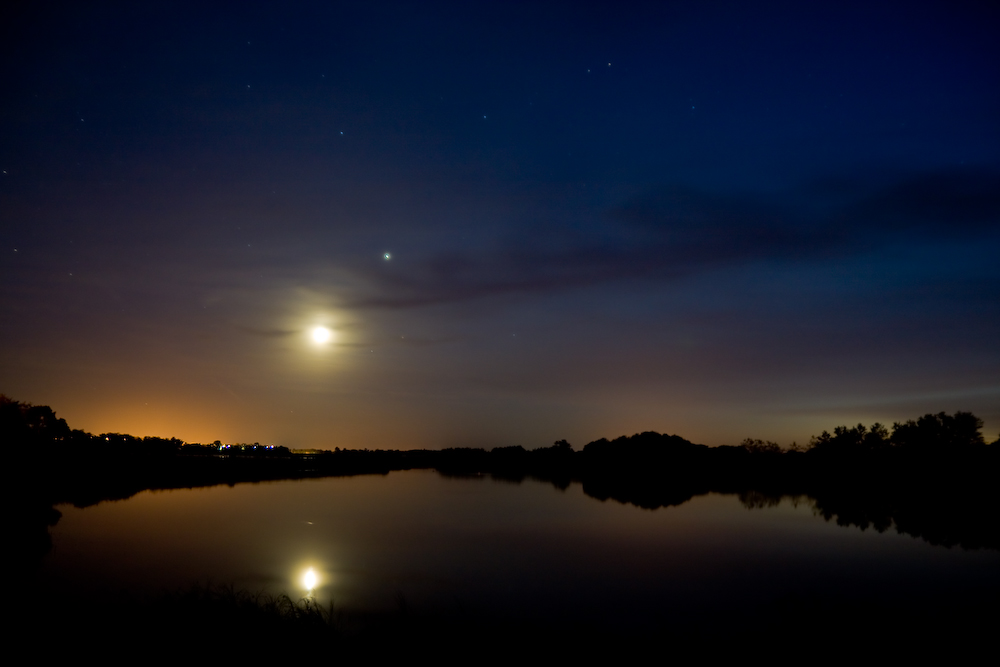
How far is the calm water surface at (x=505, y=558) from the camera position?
75.2 ft

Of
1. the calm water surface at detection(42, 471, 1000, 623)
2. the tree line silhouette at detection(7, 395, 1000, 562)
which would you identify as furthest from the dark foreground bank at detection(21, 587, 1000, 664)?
the tree line silhouette at detection(7, 395, 1000, 562)

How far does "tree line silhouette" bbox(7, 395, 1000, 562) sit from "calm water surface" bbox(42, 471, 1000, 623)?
186 inches

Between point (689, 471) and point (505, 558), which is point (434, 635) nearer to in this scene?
point (505, 558)

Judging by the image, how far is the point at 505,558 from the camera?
102ft

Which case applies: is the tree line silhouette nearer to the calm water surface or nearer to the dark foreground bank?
the calm water surface

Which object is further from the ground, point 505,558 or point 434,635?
point 434,635

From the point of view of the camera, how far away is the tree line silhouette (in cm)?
4728

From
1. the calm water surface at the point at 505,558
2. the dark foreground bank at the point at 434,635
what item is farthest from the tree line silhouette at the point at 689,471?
the dark foreground bank at the point at 434,635

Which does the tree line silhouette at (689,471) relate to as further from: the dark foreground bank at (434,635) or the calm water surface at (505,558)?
the dark foreground bank at (434,635)

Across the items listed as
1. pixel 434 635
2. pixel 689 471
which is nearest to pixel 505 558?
pixel 434 635

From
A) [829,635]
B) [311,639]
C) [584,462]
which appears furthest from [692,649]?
[584,462]

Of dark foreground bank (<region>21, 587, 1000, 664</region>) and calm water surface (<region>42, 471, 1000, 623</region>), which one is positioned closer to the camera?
dark foreground bank (<region>21, 587, 1000, 664</region>)

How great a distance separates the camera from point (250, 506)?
5016 centimetres

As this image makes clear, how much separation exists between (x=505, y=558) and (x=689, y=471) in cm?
10082
